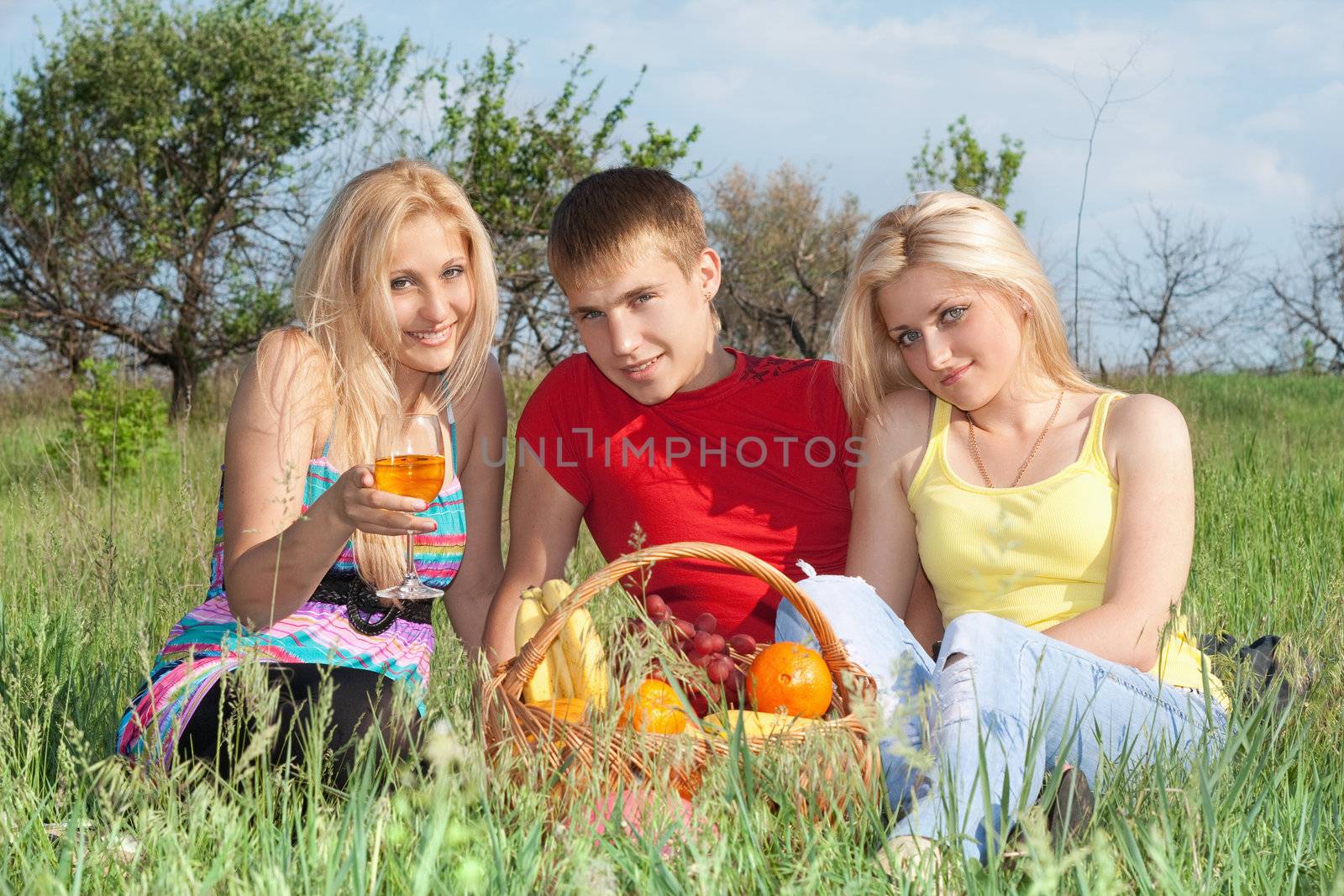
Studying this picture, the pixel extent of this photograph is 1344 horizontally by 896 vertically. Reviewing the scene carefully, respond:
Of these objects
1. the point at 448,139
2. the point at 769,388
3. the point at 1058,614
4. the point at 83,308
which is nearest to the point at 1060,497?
the point at 1058,614

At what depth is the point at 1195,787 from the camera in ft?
5.41

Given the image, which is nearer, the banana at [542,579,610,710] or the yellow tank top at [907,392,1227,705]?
the banana at [542,579,610,710]

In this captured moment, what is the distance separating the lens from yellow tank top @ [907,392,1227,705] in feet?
8.27

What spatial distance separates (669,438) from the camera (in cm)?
299

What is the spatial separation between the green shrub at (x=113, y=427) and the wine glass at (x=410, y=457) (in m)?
6.20

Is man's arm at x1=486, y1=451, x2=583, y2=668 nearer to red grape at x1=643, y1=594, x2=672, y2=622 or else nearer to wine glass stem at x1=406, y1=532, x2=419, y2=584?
wine glass stem at x1=406, y1=532, x2=419, y2=584

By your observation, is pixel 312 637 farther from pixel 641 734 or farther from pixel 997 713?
pixel 997 713

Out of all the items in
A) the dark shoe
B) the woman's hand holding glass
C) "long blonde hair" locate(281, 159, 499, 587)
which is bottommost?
the dark shoe

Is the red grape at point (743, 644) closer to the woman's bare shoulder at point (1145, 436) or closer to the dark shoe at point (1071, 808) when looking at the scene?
the dark shoe at point (1071, 808)

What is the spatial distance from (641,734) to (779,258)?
57.8 feet

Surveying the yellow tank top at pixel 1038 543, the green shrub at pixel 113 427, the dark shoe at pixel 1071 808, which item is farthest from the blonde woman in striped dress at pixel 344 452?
the green shrub at pixel 113 427

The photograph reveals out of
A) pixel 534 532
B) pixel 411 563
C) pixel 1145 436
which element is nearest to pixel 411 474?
pixel 411 563

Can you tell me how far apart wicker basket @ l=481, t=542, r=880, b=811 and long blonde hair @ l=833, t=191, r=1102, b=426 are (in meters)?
0.95

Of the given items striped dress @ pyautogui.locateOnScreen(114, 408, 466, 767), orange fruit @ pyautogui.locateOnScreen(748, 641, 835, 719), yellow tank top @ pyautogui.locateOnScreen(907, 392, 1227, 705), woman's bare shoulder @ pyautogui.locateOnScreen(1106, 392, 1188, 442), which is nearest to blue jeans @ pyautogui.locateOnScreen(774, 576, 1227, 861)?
orange fruit @ pyautogui.locateOnScreen(748, 641, 835, 719)
